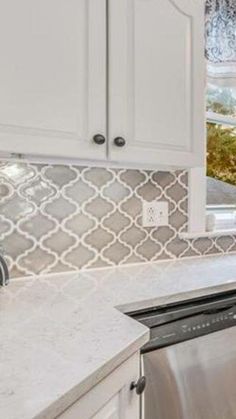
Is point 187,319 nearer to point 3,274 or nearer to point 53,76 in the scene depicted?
point 3,274

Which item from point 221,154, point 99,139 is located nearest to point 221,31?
point 221,154

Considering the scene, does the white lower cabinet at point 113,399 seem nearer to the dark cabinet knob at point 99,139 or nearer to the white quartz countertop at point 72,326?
the white quartz countertop at point 72,326

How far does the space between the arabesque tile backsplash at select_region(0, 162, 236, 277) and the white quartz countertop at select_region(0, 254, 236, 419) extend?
0.27 ft

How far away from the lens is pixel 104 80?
1.11 metres

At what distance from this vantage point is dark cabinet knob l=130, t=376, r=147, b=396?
786 mm

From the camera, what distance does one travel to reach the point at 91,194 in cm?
144

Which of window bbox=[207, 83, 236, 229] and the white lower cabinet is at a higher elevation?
window bbox=[207, 83, 236, 229]

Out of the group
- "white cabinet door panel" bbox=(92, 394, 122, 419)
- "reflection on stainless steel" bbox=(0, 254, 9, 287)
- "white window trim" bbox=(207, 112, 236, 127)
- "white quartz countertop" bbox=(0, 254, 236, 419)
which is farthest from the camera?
"white window trim" bbox=(207, 112, 236, 127)

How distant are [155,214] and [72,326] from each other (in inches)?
35.4

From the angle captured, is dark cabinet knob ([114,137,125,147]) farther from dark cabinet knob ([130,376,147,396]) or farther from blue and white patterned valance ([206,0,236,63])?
blue and white patterned valance ([206,0,236,63])

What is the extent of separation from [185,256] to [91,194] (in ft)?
1.96

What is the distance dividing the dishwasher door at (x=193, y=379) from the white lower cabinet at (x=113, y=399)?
0.09 metres

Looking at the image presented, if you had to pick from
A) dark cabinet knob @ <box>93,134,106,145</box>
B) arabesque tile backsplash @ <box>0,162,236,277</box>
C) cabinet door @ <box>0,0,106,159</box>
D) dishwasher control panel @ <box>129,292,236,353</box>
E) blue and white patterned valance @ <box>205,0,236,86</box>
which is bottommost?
dishwasher control panel @ <box>129,292,236,353</box>

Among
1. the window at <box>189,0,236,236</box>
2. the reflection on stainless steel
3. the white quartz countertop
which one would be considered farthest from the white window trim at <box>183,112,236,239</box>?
the reflection on stainless steel
